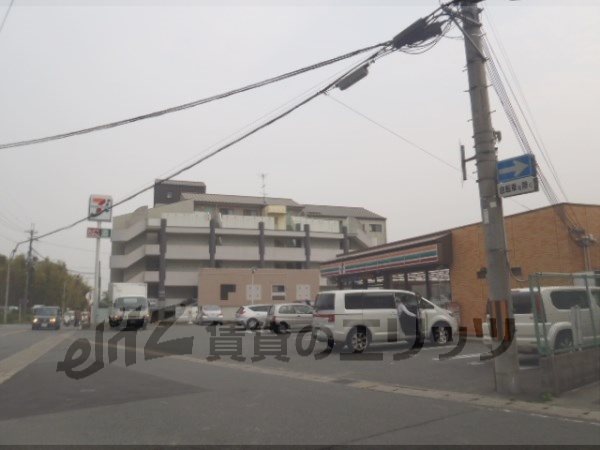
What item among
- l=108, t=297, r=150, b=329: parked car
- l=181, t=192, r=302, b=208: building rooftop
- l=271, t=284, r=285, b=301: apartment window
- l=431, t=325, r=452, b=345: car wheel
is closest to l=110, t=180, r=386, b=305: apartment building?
l=181, t=192, r=302, b=208: building rooftop

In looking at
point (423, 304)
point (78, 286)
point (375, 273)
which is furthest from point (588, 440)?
point (78, 286)

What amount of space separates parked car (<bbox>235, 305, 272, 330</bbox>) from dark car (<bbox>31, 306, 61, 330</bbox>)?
50.4 ft

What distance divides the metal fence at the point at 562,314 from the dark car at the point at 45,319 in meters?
33.9

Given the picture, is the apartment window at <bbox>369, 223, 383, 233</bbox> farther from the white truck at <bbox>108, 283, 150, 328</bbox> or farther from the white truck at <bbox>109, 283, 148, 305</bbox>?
the white truck at <bbox>108, 283, 150, 328</bbox>

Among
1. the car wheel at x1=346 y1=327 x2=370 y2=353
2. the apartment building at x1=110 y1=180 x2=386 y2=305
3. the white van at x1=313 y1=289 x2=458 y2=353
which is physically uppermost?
the apartment building at x1=110 y1=180 x2=386 y2=305

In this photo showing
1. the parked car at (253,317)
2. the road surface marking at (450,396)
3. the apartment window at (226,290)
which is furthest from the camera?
the apartment window at (226,290)

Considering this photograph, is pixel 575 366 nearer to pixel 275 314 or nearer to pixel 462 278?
pixel 462 278

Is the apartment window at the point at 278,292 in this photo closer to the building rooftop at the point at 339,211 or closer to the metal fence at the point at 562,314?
the building rooftop at the point at 339,211

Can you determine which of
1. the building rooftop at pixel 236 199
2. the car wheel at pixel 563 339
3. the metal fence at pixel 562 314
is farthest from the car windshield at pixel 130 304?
the building rooftop at pixel 236 199

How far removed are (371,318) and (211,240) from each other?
143ft

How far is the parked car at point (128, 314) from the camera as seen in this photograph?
107ft

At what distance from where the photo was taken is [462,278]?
20641mm

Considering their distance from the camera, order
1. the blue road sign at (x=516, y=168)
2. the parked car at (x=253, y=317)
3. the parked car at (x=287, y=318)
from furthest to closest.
A: the parked car at (x=253, y=317), the parked car at (x=287, y=318), the blue road sign at (x=516, y=168)

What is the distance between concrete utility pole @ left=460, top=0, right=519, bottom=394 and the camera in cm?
893
